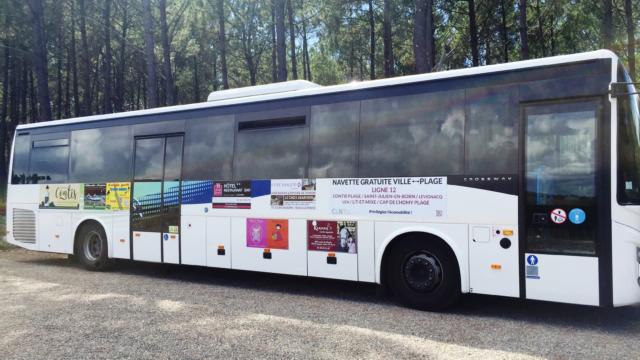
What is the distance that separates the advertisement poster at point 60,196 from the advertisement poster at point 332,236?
19.7ft

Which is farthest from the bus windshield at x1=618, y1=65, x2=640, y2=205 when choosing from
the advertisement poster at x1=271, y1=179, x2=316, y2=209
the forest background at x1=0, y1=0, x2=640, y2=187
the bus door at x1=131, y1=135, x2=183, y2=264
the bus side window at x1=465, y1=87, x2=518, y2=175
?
the forest background at x1=0, y1=0, x2=640, y2=187

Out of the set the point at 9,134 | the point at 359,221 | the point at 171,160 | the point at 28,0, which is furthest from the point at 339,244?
the point at 9,134

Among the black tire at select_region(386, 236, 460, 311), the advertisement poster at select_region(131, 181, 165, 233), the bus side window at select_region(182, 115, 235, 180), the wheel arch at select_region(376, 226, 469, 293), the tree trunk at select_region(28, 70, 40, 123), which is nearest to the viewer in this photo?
the wheel arch at select_region(376, 226, 469, 293)

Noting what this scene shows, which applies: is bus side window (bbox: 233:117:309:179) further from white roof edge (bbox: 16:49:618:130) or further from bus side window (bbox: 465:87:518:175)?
bus side window (bbox: 465:87:518:175)

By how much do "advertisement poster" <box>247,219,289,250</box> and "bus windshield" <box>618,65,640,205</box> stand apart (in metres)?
4.70

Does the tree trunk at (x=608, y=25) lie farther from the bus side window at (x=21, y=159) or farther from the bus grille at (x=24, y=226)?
the bus grille at (x=24, y=226)

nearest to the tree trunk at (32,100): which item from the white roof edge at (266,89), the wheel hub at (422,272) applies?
the white roof edge at (266,89)

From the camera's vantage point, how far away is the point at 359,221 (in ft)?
24.3

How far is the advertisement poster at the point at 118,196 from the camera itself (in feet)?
33.4

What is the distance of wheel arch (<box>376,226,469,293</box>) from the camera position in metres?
6.55

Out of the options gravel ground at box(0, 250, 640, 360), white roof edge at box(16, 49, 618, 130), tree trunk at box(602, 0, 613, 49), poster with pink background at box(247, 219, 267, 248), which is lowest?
gravel ground at box(0, 250, 640, 360)

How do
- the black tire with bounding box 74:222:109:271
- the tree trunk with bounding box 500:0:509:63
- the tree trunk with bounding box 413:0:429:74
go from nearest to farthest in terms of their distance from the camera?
the black tire with bounding box 74:222:109:271 → the tree trunk with bounding box 413:0:429:74 → the tree trunk with bounding box 500:0:509:63

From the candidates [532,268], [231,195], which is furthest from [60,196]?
[532,268]

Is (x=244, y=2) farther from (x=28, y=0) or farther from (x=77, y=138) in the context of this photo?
(x=77, y=138)
